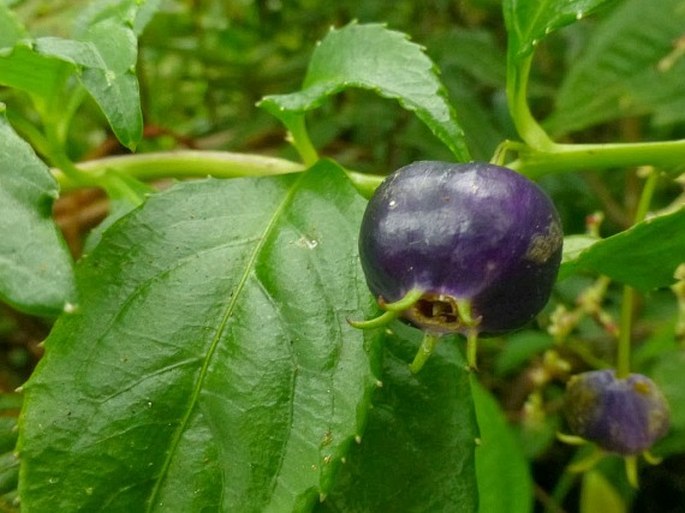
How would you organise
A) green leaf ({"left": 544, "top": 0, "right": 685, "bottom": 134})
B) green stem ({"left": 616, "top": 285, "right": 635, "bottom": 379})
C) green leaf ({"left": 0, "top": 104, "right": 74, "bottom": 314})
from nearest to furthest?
green leaf ({"left": 0, "top": 104, "right": 74, "bottom": 314}) → green stem ({"left": 616, "top": 285, "right": 635, "bottom": 379}) → green leaf ({"left": 544, "top": 0, "right": 685, "bottom": 134})

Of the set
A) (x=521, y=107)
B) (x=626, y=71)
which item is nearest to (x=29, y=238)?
(x=521, y=107)

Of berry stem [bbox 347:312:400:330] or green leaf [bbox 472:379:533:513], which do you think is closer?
berry stem [bbox 347:312:400:330]


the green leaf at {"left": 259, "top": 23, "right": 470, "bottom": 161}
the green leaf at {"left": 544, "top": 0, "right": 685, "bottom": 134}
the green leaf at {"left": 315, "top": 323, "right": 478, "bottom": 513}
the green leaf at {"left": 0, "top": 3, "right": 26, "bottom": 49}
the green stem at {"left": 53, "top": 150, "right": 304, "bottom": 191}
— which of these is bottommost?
the green leaf at {"left": 544, "top": 0, "right": 685, "bottom": 134}

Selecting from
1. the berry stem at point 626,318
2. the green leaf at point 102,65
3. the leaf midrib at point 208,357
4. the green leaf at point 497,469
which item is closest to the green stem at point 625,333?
the berry stem at point 626,318

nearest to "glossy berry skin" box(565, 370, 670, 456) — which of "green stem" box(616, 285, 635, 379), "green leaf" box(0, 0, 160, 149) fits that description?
"green stem" box(616, 285, 635, 379)

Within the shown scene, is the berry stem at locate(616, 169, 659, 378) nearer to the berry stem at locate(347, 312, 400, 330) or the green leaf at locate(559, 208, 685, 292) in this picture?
the green leaf at locate(559, 208, 685, 292)

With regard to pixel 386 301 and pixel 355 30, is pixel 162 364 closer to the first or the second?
pixel 386 301

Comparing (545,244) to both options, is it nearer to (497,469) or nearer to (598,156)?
(598,156)
